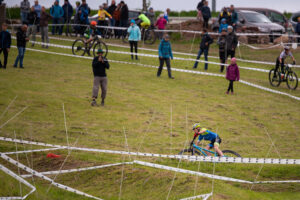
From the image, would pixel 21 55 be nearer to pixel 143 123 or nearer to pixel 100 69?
pixel 100 69

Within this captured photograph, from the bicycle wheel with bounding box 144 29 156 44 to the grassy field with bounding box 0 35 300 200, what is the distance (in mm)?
5349

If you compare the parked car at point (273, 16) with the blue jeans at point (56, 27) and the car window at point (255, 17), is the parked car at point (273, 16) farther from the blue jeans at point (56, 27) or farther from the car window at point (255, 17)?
the blue jeans at point (56, 27)

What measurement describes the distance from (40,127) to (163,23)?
59.2 ft

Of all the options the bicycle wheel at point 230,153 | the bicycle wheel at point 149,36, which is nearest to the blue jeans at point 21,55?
the bicycle wheel at point 149,36

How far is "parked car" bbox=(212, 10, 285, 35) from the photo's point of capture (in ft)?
96.6

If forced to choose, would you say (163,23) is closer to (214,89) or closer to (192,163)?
(214,89)

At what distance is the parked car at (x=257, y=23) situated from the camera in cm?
2944

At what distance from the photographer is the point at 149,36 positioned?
29312 millimetres

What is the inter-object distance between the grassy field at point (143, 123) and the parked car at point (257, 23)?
634cm

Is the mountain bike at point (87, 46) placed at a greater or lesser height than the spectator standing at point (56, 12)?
lesser

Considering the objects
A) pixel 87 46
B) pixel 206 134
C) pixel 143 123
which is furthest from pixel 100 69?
pixel 87 46

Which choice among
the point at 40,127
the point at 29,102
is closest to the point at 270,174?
the point at 40,127

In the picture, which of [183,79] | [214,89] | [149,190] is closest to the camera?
[149,190]

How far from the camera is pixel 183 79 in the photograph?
68.6 feet
